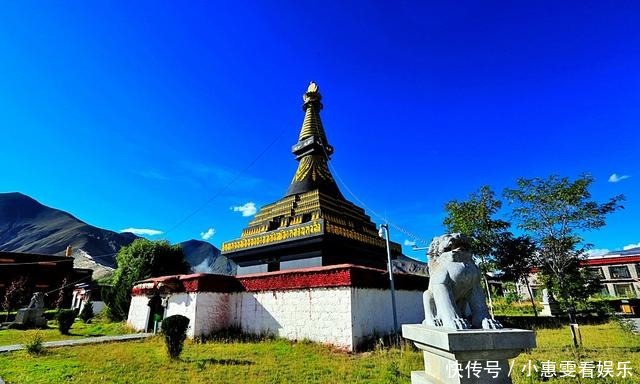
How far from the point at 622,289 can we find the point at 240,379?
54.0 m

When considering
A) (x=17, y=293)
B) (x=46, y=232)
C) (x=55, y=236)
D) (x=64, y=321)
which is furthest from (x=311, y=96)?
(x=46, y=232)

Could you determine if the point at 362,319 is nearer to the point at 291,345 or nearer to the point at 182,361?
the point at 291,345

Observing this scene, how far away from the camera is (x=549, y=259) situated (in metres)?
13.3

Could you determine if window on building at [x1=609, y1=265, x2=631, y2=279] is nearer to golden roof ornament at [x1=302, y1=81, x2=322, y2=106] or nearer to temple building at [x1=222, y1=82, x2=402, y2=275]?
temple building at [x1=222, y1=82, x2=402, y2=275]

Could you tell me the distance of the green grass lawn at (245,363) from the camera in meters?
8.20

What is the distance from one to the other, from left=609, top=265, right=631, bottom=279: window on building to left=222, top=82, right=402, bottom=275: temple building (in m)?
39.7

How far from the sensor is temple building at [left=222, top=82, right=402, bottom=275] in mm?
17750

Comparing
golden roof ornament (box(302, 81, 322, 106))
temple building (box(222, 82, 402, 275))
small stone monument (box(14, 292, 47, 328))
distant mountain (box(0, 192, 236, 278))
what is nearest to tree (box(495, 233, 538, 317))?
temple building (box(222, 82, 402, 275))

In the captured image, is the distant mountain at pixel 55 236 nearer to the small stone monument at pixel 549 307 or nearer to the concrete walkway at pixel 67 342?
the small stone monument at pixel 549 307

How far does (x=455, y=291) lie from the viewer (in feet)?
15.0

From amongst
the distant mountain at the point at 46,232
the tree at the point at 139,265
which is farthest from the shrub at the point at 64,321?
the distant mountain at the point at 46,232

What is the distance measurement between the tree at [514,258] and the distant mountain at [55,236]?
90.5 m

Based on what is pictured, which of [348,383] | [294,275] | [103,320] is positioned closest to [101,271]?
[103,320]

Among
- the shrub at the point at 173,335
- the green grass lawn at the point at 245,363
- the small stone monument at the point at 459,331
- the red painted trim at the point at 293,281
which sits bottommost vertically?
the green grass lawn at the point at 245,363
